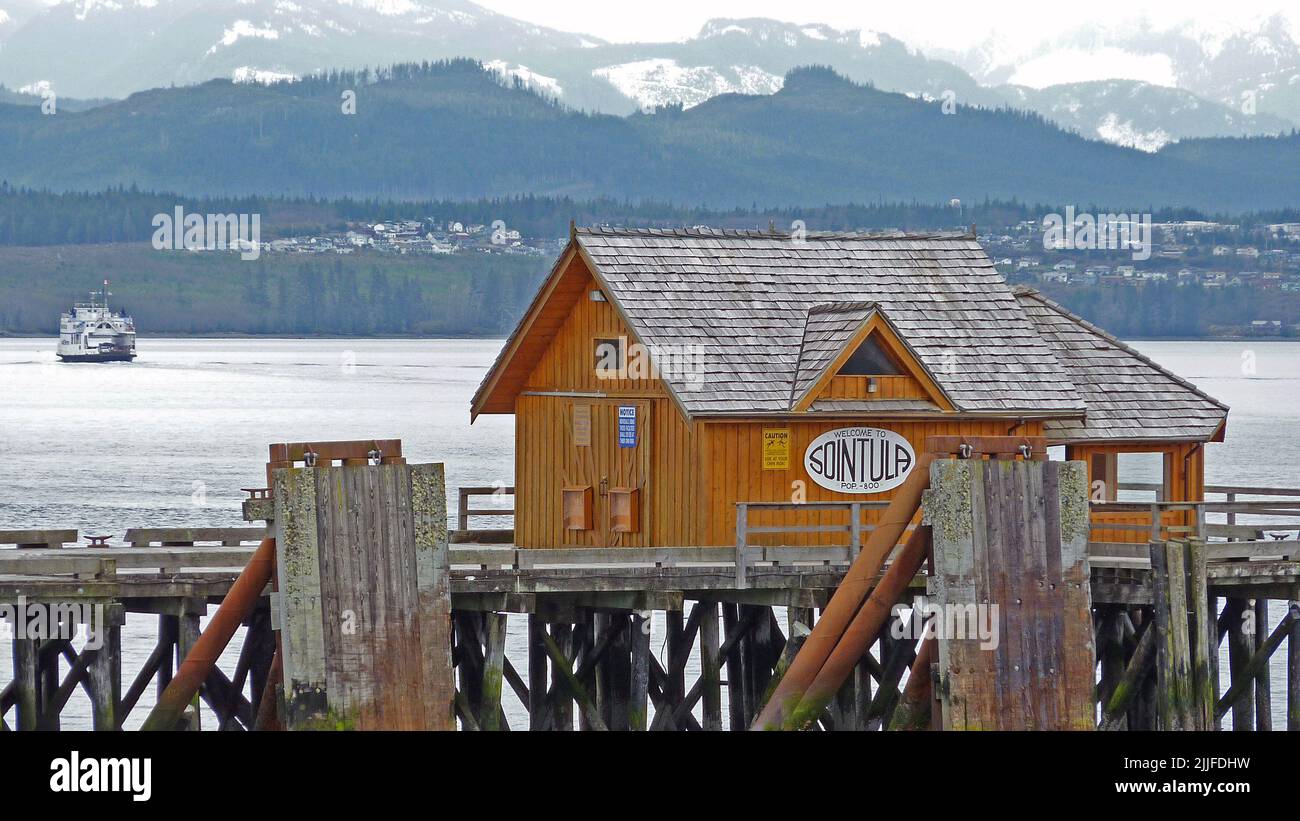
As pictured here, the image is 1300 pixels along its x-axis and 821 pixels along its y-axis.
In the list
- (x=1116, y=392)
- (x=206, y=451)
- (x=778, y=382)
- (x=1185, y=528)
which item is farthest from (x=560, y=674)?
(x=206, y=451)

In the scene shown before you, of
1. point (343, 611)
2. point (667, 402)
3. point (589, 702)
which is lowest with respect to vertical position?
point (589, 702)

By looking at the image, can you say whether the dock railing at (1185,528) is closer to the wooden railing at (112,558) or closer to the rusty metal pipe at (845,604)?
the rusty metal pipe at (845,604)

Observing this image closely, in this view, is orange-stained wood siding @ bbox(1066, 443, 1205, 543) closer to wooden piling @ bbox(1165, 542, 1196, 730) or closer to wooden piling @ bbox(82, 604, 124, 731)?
wooden piling @ bbox(1165, 542, 1196, 730)

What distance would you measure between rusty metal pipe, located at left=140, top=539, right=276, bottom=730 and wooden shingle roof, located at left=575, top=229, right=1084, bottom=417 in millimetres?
8509

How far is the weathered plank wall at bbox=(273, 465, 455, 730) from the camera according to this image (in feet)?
69.6

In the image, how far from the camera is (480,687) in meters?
26.9

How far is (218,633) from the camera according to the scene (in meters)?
21.8

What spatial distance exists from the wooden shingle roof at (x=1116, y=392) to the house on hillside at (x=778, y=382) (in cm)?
4

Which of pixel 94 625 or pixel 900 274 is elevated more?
pixel 900 274
